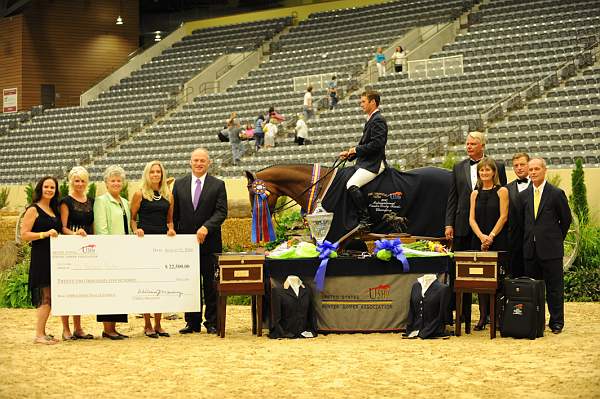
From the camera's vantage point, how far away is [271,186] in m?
11.1

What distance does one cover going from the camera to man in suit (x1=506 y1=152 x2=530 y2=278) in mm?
10000

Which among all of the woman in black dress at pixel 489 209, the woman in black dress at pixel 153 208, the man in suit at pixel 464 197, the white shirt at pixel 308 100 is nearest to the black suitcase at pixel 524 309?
the woman in black dress at pixel 489 209

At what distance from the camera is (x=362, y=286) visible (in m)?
9.87

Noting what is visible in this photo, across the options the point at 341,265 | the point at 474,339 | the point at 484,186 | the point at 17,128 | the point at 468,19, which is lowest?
the point at 474,339

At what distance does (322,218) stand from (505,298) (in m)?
2.17

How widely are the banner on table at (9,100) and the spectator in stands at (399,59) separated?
1582 centimetres

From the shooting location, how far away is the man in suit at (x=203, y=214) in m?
10.2

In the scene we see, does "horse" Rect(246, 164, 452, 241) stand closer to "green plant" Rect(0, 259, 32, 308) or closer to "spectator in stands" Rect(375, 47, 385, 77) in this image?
"green plant" Rect(0, 259, 32, 308)

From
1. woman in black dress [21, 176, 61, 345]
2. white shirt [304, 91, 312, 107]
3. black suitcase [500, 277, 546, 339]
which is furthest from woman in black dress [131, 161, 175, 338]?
white shirt [304, 91, 312, 107]

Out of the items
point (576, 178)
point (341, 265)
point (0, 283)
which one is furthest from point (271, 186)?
point (576, 178)

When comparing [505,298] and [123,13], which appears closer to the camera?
[505,298]

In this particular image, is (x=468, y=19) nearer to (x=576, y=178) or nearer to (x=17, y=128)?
(x=576, y=178)

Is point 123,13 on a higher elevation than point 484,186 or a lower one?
higher

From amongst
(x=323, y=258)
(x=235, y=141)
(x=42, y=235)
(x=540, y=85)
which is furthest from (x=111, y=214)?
(x=235, y=141)
